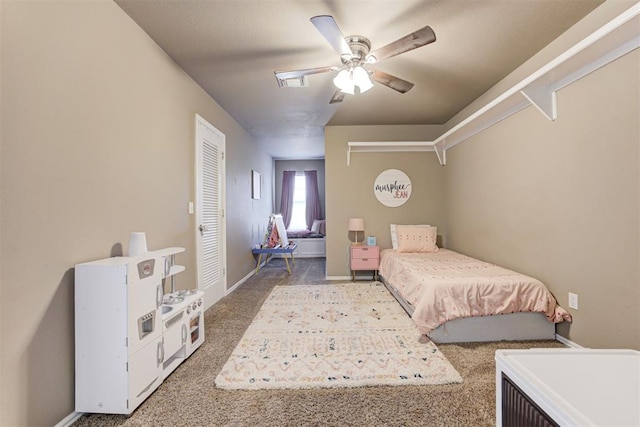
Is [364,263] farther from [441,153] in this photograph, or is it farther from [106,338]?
[106,338]

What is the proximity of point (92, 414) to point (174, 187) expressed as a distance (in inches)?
66.4

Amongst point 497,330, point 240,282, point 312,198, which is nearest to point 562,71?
point 497,330

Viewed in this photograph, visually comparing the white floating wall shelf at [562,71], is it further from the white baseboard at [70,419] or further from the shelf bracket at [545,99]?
the white baseboard at [70,419]

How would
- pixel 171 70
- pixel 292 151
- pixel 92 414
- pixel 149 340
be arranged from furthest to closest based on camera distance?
pixel 292 151 < pixel 171 70 < pixel 149 340 < pixel 92 414

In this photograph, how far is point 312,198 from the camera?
290 inches

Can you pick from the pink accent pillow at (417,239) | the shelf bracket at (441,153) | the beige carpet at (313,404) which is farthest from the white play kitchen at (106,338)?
the shelf bracket at (441,153)

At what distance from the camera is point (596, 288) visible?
1.89m

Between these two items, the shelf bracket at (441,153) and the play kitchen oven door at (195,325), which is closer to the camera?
the play kitchen oven door at (195,325)

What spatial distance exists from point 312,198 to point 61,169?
239 inches

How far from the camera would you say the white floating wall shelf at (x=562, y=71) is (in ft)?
5.01

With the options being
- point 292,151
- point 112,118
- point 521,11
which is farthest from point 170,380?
point 292,151

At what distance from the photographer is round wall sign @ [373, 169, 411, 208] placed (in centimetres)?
436

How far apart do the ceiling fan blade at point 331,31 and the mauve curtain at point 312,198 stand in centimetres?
532

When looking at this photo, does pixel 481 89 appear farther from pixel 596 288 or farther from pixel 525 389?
pixel 525 389
